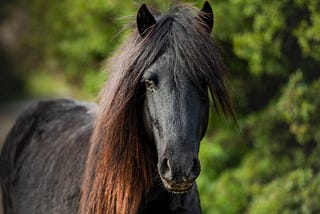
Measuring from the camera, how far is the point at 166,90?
3768 millimetres

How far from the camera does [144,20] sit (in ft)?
13.4

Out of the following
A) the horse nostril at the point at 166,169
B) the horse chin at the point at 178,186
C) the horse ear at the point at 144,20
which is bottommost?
the horse chin at the point at 178,186

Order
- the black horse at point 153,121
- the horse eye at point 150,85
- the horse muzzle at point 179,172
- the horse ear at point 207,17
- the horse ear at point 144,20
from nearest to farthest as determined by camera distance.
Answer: the horse muzzle at point 179,172
the black horse at point 153,121
the horse eye at point 150,85
the horse ear at point 144,20
the horse ear at point 207,17

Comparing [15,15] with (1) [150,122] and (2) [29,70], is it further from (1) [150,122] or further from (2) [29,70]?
(1) [150,122]

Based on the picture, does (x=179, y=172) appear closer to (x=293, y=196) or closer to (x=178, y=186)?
(x=178, y=186)

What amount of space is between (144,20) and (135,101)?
490 mm

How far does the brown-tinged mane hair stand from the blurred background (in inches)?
18.9

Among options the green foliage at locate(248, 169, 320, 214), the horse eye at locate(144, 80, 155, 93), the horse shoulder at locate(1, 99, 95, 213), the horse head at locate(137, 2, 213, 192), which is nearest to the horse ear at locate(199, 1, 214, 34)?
the horse head at locate(137, 2, 213, 192)

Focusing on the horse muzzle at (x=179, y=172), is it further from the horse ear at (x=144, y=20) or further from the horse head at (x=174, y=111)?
the horse ear at (x=144, y=20)

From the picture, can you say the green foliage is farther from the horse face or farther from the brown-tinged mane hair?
the horse face

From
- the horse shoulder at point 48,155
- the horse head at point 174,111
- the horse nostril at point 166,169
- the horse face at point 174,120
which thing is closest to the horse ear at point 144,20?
the horse head at point 174,111

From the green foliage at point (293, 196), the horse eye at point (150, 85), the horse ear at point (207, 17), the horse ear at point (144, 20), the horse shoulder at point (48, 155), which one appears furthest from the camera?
the green foliage at point (293, 196)

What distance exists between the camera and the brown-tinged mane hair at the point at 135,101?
3.91m

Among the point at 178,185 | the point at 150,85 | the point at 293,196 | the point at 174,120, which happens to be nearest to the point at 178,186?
the point at 178,185
